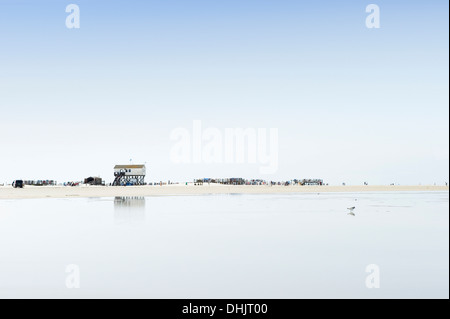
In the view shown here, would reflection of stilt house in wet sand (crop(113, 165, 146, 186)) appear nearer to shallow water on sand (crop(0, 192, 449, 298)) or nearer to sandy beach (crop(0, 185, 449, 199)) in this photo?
sandy beach (crop(0, 185, 449, 199))

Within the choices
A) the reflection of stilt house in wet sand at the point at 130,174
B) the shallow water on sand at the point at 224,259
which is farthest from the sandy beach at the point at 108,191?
the shallow water on sand at the point at 224,259

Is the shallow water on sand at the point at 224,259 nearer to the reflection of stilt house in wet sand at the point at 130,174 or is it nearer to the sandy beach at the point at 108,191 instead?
the sandy beach at the point at 108,191

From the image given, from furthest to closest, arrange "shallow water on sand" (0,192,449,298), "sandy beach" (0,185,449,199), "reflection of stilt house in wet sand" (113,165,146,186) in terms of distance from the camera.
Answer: "reflection of stilt house in wet sand" (113,165,146,186), "sandy beach" (0,185,449,199), "shallow water on sand" (0,192,449,298)

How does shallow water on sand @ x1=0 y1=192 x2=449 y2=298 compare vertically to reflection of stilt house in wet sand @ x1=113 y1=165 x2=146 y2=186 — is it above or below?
below

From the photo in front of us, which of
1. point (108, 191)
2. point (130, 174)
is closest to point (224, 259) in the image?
point (108, 191)

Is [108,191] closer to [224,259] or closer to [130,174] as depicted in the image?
[130,174]

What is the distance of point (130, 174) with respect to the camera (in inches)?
4368

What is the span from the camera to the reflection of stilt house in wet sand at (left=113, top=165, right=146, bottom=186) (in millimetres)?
110500

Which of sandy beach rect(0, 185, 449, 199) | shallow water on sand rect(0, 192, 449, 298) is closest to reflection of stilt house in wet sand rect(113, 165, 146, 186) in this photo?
sandy beach rect(0, 185, 449, 199)
